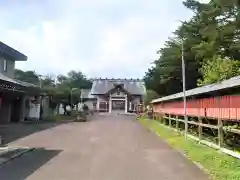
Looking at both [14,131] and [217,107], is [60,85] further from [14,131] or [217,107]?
[217,107]

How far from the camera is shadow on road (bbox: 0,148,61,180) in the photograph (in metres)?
9.80

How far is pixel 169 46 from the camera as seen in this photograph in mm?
46094

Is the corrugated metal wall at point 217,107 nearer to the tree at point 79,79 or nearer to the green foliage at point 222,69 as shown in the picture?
the green foliage at point 222,69

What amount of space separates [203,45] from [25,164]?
19773mm

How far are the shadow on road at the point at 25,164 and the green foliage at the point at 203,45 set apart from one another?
10.7 metres

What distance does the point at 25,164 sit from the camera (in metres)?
11.7

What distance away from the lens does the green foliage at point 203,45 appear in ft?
81.6

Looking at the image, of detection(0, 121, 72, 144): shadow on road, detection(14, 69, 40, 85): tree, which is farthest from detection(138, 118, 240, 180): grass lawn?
detection(14, 69, 40, 85): tree

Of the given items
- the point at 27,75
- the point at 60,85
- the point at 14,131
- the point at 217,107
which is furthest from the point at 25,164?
the point at 27,75

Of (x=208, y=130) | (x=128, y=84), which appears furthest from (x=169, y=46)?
(x=128, y=84)

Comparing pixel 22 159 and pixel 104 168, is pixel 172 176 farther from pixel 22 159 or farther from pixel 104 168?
pixel 22 159

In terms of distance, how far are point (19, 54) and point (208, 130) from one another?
2181 centimetres

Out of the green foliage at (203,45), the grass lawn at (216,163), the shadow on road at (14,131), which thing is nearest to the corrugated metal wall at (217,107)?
the grass lawn at (216,163)

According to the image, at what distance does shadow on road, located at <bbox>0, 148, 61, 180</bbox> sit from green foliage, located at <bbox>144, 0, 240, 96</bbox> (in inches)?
423
